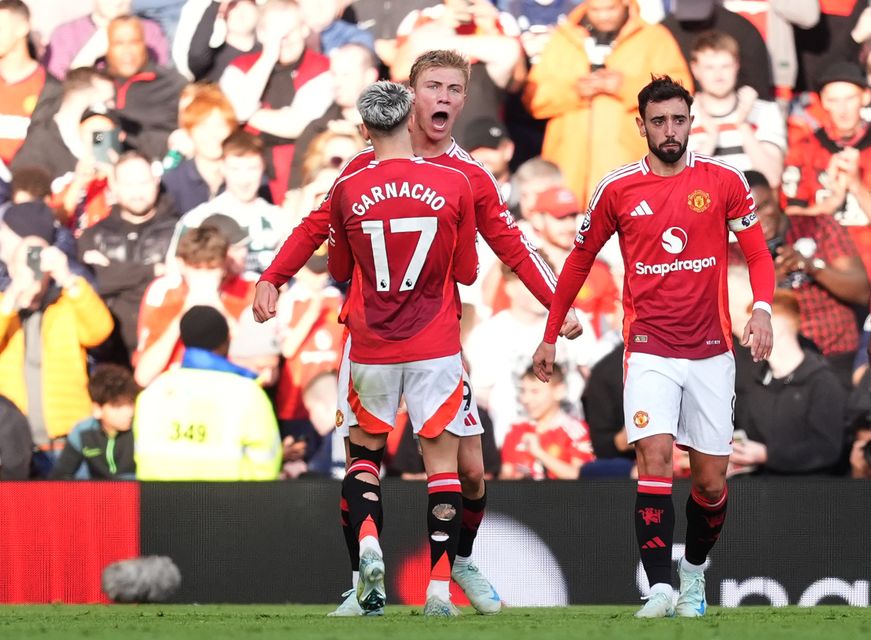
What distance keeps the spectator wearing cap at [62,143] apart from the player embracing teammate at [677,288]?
15.7ft

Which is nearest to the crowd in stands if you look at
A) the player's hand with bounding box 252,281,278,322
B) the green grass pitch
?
the green grass pitch

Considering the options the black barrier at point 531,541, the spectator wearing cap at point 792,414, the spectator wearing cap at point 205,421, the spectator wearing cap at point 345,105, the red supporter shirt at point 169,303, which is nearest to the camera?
the black barrier at point 531,541

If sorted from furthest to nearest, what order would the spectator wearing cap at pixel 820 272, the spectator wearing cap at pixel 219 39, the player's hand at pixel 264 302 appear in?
the spectator wearing cap at pixel 219 39
the spectator wearing cap at pixel 820 272
the player's hand at pixel 264 302

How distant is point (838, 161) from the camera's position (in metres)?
9.70

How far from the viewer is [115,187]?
398 inches

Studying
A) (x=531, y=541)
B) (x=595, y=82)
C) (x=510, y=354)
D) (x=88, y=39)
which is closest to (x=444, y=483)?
(x=531, y=541)

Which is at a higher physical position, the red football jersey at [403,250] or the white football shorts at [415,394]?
the red football jersey at [403,250]

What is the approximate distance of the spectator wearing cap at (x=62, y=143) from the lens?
10.1 metres

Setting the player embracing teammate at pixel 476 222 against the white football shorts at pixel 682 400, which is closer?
the white football shorts at pixel 682 400

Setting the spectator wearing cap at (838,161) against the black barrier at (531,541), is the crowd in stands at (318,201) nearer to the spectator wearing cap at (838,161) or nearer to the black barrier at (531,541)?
the spectator wearing cap at (838,161)

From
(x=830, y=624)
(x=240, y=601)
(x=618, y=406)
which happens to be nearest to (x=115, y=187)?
(x=240, y=601)

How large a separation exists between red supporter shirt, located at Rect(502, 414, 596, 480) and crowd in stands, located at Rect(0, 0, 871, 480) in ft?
0.04

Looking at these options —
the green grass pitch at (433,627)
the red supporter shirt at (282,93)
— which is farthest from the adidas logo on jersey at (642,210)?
the red supporter shirt at (282,93)

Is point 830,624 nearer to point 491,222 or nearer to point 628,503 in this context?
point 491,222
